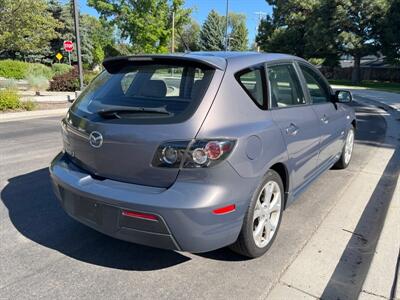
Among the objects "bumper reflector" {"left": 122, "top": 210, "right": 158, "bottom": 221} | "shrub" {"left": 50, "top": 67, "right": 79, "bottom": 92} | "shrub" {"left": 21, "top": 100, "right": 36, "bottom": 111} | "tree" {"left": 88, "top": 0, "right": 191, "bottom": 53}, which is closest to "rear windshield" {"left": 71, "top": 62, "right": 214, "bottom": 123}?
"bumper reflector" {"left": 122, "top": 210, "right": 158, "bottom": 221}

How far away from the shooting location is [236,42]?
267 ft

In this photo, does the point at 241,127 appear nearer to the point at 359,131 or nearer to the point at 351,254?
the point at 351,254

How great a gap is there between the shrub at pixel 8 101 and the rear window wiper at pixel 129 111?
9.85m

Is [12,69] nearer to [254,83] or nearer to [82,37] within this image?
[82,37]

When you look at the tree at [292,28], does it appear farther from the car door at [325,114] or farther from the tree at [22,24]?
the car door at [325,114]

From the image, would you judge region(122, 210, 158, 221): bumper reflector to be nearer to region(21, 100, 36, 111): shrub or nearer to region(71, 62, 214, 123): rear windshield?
region(71, 62, 214, 123): rear windshield

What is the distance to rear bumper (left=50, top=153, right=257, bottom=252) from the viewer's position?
2.47 meters

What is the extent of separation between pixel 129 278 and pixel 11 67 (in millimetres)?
29435

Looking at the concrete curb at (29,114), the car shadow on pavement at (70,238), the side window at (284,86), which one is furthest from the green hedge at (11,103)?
the side window at (284,86)

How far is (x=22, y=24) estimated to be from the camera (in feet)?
68.2

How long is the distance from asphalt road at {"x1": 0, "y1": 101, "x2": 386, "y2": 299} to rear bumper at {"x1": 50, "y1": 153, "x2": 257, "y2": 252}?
0.37 meters

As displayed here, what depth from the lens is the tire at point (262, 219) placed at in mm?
2828

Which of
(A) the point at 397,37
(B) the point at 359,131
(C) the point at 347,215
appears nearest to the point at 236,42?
(A) the point at 397,37

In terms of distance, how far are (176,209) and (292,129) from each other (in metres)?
1.45
